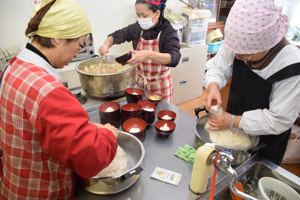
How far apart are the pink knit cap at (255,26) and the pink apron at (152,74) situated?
3.65 ft

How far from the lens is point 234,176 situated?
2.50 feet

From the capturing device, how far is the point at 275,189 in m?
0.96

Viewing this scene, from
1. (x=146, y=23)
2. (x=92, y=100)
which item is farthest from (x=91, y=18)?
(x=92, y=100)

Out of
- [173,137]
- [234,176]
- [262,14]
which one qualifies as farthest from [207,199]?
[262,14]

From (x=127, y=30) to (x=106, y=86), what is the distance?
2.89 feet

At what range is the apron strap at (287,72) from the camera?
967 millimetres

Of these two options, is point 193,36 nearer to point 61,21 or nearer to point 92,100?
point 92,100

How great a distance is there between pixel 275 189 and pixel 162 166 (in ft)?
1.86

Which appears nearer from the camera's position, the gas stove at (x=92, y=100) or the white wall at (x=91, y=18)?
the gas stove at (x=92, y=100)

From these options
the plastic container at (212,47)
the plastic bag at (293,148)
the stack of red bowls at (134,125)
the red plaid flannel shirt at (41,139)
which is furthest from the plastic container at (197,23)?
the red plaid flannel shirt at (41,139)

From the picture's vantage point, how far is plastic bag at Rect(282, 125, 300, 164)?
232 cm

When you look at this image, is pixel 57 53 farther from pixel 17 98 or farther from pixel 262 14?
pixel 262 14

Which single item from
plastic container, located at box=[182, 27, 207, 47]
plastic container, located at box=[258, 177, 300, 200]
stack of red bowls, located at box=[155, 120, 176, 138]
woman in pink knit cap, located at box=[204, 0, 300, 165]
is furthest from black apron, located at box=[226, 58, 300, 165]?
plastic container, located at box=[182, 27, 207, 47]

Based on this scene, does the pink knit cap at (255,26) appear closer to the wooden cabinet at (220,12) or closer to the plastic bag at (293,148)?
the plastic bag at (293,148)
